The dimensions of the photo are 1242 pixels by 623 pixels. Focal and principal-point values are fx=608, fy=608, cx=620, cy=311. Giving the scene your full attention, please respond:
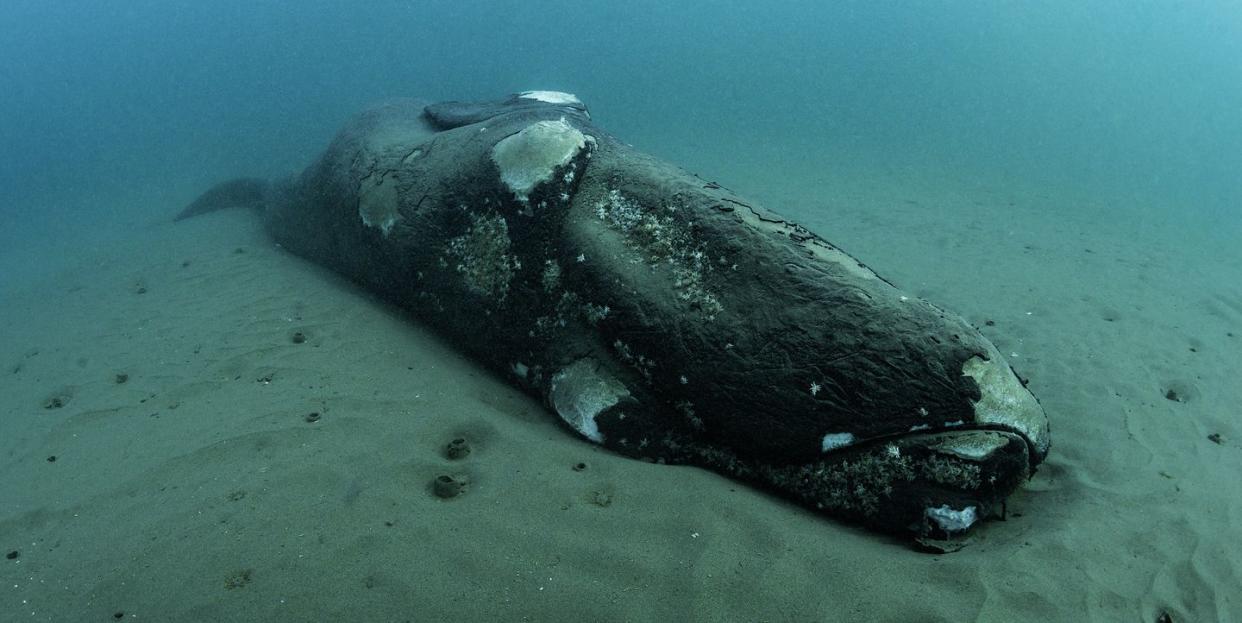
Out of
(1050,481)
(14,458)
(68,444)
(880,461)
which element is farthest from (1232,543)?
(14,458)

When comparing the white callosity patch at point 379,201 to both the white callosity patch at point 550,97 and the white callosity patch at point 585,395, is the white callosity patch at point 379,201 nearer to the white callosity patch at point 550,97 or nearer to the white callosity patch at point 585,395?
the white callosity patch at point 550,97

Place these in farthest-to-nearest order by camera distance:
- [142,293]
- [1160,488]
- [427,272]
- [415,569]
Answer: [142,293] < [427,272] < [1160,488] < [415,569]

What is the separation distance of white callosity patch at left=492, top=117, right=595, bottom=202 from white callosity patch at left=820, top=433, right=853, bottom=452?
2.43 m

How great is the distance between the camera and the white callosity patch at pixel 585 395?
3609 millimetres

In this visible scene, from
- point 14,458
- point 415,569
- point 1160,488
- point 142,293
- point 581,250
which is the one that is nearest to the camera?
point 415,569

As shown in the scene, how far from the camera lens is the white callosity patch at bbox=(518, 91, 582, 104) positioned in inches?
240

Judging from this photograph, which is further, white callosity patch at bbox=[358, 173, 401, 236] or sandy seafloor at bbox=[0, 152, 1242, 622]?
white callosity patch at bbox=[358, 173, 401, 236]

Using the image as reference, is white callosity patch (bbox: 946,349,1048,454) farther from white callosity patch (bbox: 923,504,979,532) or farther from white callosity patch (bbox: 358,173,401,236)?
white callosity patch (bbox: 358,173,401,236)

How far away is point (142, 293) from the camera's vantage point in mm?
6559

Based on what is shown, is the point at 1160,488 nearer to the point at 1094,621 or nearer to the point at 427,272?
the point at 1094,621

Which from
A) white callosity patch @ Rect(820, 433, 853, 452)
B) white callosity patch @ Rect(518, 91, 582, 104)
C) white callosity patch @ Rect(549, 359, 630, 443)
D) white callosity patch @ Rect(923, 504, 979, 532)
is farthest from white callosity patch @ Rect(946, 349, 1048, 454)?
white callosity patch @ Rect(518, 91, 582, 104)

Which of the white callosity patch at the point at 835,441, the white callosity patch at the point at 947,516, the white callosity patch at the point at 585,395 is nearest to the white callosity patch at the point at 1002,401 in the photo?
the white callosity patch at the point at 947,516

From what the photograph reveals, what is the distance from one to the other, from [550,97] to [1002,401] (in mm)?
4903

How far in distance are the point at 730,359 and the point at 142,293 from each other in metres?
6.62
